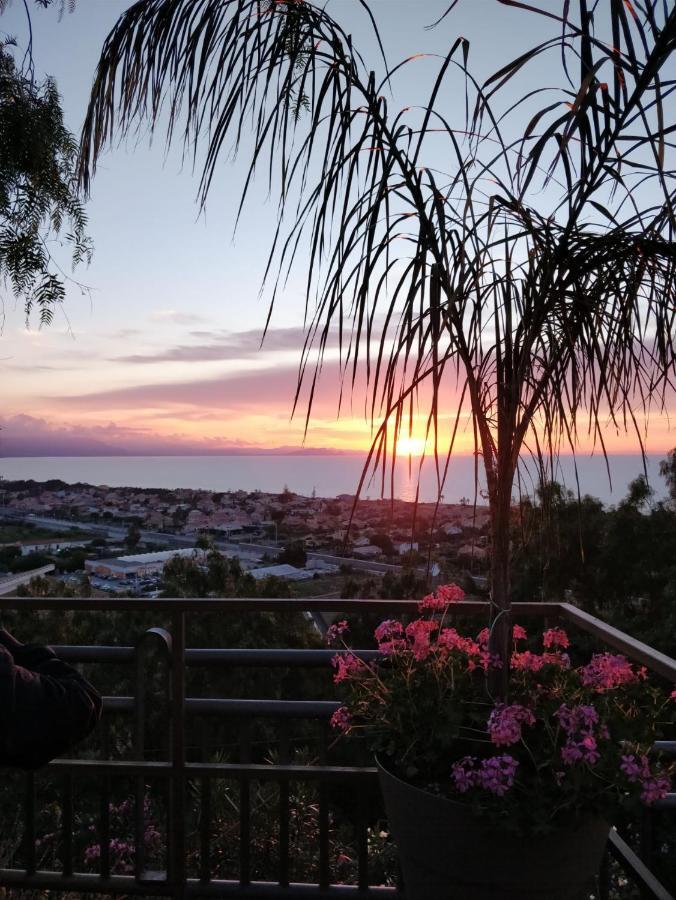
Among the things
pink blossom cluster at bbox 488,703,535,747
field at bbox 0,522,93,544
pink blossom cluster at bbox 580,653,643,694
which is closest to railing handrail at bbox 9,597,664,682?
pink blossom cluster at bbox 580,653,643,694

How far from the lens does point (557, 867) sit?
56.6 inches

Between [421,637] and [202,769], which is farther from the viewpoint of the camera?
[202,769]

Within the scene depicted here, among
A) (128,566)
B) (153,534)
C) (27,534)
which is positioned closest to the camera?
(27,534)

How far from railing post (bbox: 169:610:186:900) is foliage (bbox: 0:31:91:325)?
1.84 metres

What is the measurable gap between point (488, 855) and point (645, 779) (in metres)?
0.34

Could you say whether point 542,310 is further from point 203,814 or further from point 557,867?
point 203,814

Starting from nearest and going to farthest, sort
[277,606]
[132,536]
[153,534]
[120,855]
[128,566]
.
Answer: [277,606] → [120,855] → [128,566] → [132,536] → [153,534]

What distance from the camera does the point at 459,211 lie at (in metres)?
1.67

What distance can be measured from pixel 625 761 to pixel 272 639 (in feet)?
29.9

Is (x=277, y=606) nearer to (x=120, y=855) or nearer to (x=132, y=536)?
(x=120, y=855)

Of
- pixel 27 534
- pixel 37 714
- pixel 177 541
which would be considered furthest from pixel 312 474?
pixel 37 714

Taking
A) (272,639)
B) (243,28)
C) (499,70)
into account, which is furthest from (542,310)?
(272,639)

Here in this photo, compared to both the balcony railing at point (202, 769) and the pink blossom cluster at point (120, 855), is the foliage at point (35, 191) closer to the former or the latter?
the balcony railing at point (202, 769)

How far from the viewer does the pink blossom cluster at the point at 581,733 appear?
4.47ft
